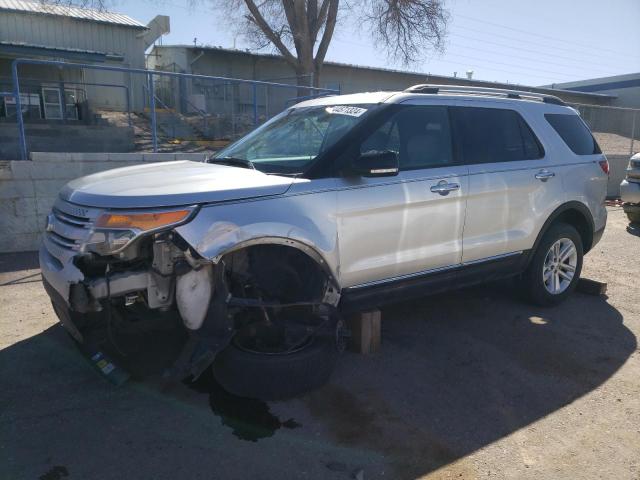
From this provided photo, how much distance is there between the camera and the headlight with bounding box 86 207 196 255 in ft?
9.52

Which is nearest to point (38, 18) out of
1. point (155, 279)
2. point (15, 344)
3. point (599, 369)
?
point (15, 344)

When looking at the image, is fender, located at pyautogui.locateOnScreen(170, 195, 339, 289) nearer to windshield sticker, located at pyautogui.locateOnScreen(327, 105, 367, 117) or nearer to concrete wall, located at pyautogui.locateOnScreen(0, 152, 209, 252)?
windshield sticker, located at pyautogui.locateOnScreen(327, 105, 367, 117)

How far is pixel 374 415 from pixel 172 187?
1.87 meters

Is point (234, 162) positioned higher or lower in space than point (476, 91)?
lower

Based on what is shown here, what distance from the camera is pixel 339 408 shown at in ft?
10.9

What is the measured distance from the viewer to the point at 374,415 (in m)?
3.25

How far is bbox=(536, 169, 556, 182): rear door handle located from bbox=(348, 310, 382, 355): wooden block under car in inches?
80.3

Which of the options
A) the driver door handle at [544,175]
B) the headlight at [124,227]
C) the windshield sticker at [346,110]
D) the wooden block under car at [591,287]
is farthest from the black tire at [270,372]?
the wooden block under car at [591,287]

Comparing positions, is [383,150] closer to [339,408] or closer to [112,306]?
[339,408]

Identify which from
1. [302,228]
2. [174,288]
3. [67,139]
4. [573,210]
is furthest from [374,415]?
[67,139]

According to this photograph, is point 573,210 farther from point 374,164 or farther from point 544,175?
point 374,164

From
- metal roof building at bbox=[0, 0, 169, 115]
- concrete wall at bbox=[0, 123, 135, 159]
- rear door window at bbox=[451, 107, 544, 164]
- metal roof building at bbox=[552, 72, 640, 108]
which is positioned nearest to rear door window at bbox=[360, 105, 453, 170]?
rear door window at bbox=[451, 107, 544, 164]

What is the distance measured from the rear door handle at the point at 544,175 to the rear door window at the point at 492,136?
0.15 meters

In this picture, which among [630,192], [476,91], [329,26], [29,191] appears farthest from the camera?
[329,26]
